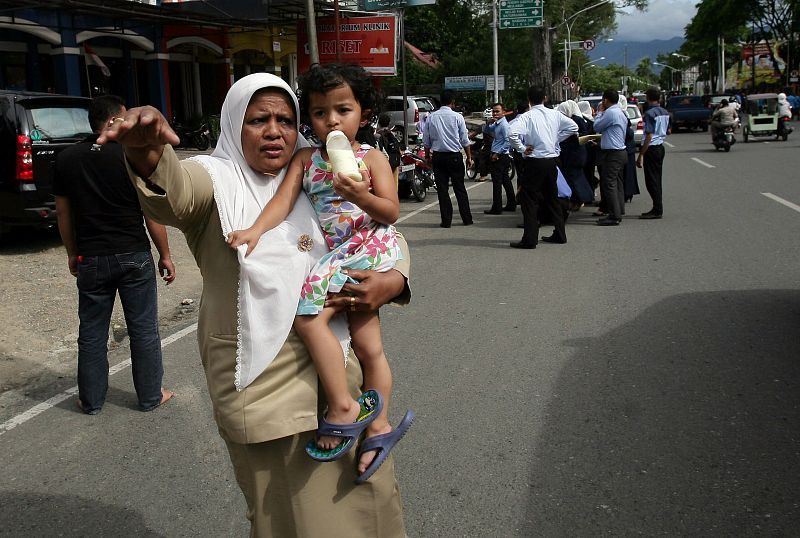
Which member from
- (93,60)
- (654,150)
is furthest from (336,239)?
(93,60)

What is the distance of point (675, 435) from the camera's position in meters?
4.14

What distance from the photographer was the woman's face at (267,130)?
225 centimetres

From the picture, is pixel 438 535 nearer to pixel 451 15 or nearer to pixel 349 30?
pixel 349 30

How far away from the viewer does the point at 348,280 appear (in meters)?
2.27

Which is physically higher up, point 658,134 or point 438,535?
point 658,134

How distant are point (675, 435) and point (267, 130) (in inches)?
113

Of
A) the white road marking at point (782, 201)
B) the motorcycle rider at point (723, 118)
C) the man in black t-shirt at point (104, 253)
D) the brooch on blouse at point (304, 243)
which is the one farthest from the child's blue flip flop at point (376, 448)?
the motorcycle rider at point (723, 118)

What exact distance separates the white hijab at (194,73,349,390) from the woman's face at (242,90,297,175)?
2cm

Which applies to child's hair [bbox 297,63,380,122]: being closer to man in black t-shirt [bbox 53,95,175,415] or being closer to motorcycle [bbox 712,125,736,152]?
man in black t-shirt [bbox 53,95,175,415]

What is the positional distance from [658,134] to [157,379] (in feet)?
29.2

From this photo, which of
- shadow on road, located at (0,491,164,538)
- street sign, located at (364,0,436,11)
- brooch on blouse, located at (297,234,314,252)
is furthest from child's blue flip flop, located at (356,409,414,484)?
street sign, located at (364,0,436,11)

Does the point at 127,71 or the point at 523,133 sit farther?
the point at 127,71

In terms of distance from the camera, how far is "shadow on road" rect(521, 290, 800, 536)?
3363 mm

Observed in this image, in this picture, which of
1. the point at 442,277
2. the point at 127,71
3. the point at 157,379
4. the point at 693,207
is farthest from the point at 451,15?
the point at 157,379
